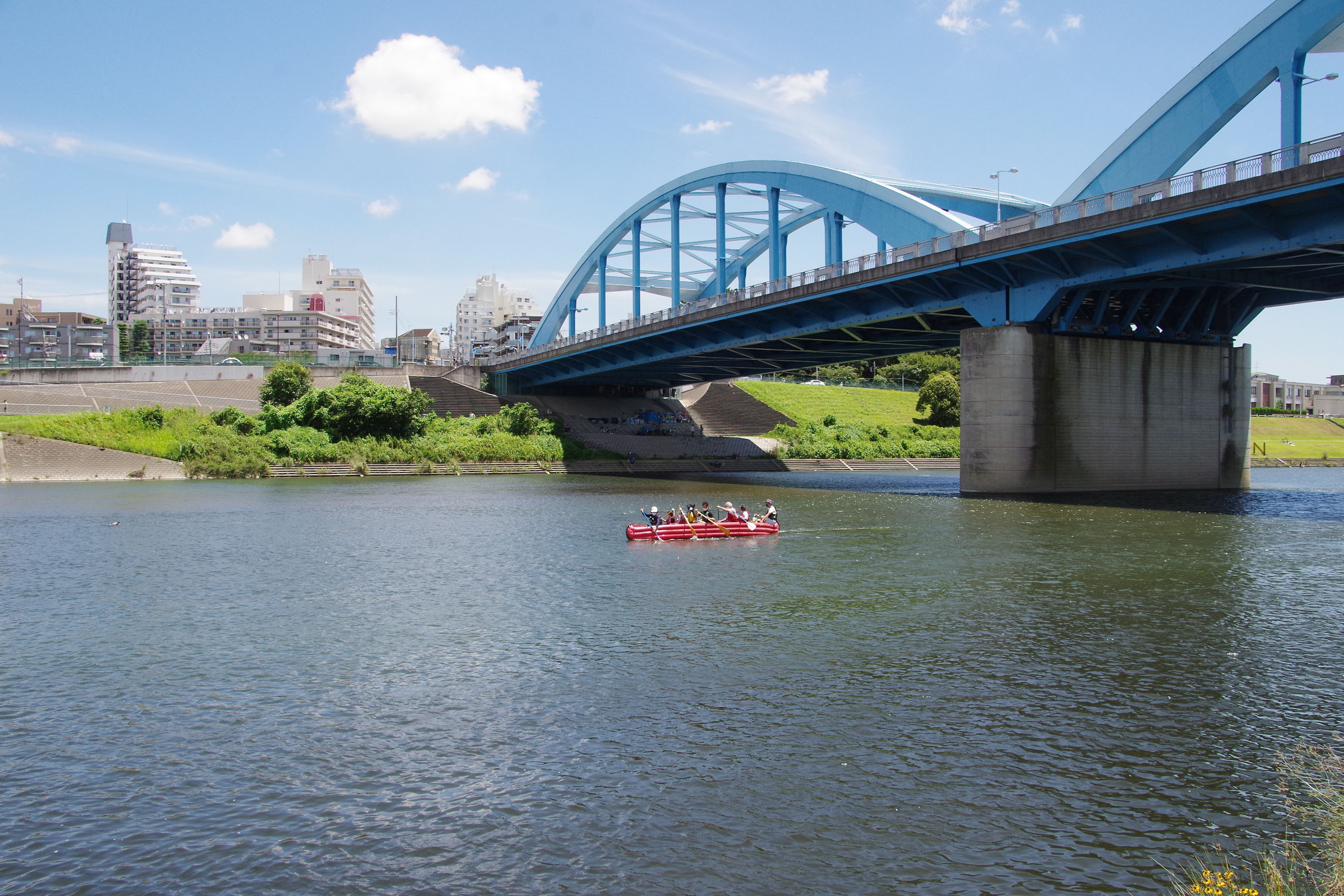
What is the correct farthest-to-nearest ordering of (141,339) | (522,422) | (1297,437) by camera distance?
(141,339) → (1297,437) → (522,422)

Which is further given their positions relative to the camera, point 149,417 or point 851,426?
point 851,426

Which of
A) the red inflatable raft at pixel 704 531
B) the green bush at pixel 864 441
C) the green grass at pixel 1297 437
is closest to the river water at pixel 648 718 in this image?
the red inflatable raft at pixel 704 531

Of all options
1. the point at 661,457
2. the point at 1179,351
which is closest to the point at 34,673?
the point at 1179,351

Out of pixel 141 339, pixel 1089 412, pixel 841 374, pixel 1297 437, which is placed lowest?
pixel 1297 437

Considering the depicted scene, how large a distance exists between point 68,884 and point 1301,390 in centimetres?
22787

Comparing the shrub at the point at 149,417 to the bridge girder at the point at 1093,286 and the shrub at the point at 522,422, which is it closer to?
the shrub at the point at 522,422

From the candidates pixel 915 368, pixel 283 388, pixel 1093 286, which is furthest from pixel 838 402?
pixel 1093 286

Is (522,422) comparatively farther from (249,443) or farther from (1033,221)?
(1033,221)

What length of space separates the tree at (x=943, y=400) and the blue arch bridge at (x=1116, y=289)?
1514 inches

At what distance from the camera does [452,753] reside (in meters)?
11.5

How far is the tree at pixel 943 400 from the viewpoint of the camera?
102125mm

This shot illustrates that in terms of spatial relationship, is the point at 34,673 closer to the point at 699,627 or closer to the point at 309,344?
the point at 699,627

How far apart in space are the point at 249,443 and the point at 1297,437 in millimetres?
96304

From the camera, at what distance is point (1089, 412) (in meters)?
47.0
